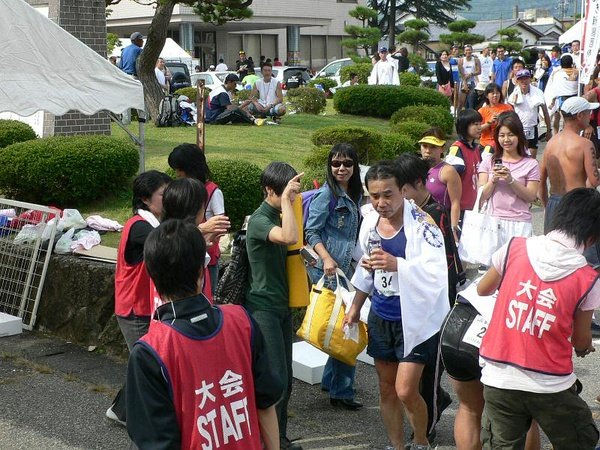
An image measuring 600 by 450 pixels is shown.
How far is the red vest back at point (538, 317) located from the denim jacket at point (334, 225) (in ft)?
7.67

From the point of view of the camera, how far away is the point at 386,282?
202 inches

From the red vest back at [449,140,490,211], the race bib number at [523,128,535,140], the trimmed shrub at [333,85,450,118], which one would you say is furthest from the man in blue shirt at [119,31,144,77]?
the red vest back at [449,140,490,211]

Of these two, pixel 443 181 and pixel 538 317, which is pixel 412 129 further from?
pixel 538 317

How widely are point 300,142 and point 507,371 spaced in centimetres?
1247

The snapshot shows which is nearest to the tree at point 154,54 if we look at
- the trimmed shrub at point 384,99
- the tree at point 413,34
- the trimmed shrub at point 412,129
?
the trimmed shrub at point 384,99

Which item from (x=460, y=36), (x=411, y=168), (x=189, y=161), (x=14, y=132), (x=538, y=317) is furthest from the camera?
(x=460, y=36)

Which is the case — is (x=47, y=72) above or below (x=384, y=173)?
above

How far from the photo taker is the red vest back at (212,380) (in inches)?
116

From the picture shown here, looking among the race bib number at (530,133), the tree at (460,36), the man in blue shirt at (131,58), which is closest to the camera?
the race bib number at (530,133)

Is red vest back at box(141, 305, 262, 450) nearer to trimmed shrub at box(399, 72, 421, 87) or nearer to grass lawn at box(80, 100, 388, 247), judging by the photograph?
grass lawn at box(80, 100, 388, 247)

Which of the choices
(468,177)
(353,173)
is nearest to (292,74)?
(468,177)

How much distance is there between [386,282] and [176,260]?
235 centimetres

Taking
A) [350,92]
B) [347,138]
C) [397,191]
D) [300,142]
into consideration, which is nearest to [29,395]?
[397,191]

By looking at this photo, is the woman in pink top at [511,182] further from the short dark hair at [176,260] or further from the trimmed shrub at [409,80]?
the trimmed shrub at [409,80]
